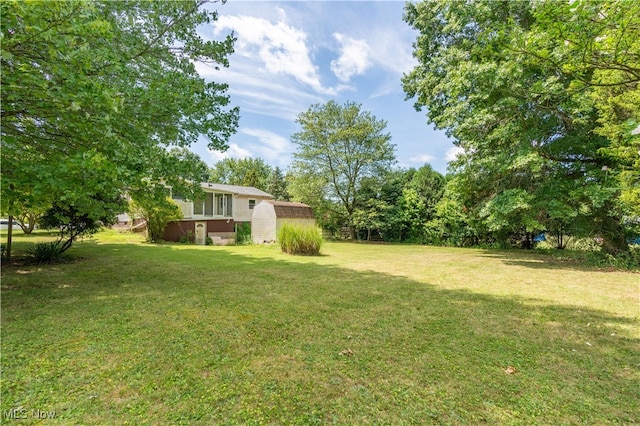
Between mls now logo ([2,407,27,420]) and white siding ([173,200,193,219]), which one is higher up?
white siding ([173,200,193,219])

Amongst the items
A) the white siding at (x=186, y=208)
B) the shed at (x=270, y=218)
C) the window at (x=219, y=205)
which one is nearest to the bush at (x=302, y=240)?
the shed at (x=270, y=218)

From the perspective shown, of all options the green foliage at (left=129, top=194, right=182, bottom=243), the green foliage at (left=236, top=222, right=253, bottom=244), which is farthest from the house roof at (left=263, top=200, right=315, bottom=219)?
the green foliage at (left=129, top=194, right=182, bottom=243)

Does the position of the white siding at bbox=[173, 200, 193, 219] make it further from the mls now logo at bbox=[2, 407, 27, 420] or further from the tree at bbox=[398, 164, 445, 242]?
the mls now logo at bbox=[2, 407, 27, 420]

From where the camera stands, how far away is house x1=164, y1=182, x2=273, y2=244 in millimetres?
18094

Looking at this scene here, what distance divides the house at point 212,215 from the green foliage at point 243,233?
370 millimetres

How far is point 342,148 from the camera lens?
23.3m

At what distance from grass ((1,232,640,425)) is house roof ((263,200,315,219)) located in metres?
13.0

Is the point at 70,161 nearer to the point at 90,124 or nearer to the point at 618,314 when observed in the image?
the point at 90,124

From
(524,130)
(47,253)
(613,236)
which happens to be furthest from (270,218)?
(613,236)

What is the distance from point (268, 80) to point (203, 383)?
11257 mm

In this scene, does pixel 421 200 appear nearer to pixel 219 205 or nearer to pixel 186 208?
pixel 219 205

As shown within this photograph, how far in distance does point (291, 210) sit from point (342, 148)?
7.04 m

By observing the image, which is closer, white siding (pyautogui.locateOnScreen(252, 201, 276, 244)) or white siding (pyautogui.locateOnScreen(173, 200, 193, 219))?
white siding (pyautogui.locateOnScreen(173, 200, 193, 219))

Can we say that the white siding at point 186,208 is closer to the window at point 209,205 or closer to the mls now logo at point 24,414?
the window at point 209,205
